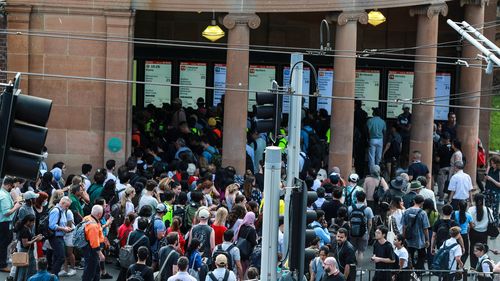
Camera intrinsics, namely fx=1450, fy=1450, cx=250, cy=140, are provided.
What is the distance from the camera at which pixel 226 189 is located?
1024 inches

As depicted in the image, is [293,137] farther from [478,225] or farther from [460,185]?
[460,185]

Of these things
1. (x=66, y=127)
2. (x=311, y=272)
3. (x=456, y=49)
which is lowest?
(x=311, y=272)

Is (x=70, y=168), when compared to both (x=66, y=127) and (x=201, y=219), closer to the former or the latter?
(x=66, y=127)

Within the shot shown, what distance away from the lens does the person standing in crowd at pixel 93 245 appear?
22938 millimetres

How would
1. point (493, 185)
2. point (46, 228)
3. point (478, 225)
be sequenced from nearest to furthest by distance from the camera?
1. point (46, 228)
2. point (478, 225)
3. point (493, 185)

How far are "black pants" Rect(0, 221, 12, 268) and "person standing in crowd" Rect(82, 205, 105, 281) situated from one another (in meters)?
1.75

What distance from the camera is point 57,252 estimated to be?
933 inches

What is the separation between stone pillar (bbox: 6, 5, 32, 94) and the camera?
29844 mm

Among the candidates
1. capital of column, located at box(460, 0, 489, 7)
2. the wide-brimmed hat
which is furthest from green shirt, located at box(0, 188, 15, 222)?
capital of column, located at box(460, 0, 489, 7)

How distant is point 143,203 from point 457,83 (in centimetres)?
1375

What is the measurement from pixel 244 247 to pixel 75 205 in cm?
318

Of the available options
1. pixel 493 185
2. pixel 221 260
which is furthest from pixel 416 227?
pixel 493 185

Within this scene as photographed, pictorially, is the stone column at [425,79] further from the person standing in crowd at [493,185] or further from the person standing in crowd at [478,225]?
the person standing in crowd at [478,225]

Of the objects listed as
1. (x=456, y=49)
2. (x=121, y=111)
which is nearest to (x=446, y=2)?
(x=456, y=49)
